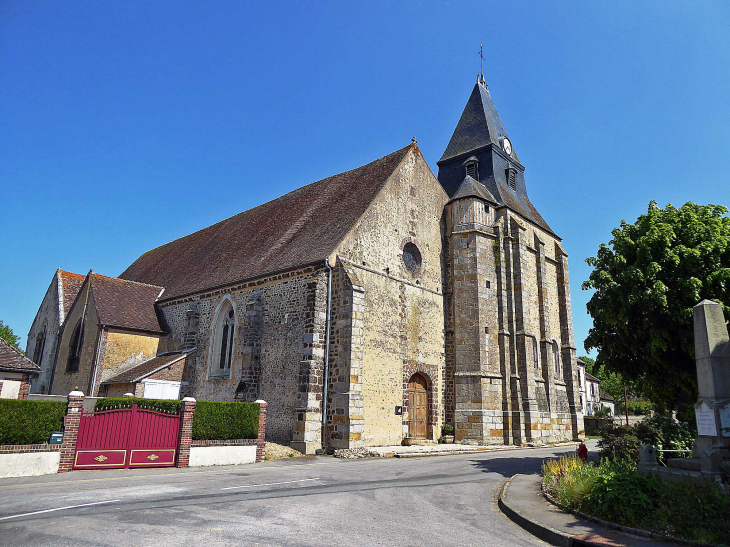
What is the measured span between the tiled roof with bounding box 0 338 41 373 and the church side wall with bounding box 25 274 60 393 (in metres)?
8.25

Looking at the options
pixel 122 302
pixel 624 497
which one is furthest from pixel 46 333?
pixel 624 497

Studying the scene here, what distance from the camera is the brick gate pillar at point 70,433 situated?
11789 millimetres

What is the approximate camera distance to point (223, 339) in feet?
68.2

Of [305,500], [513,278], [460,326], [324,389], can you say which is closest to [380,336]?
[324,389]

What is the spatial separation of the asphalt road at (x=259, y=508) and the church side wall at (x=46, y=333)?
16.5 meters

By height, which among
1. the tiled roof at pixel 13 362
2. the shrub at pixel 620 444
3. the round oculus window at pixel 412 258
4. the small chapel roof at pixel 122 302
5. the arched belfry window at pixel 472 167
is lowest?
the shrub at pixel 620 444

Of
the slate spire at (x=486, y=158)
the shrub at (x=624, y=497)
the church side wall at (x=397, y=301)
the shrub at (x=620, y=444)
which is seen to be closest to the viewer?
the shrub at (x=624, y=497)

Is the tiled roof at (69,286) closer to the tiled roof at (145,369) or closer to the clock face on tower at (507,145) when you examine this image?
the tiled roof at (145,369)

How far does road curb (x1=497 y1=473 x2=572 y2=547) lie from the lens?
6.42 m

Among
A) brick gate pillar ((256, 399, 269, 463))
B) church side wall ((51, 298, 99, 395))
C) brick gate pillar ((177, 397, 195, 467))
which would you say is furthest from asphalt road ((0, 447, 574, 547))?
church side wall ((51, 298, 99, 395))

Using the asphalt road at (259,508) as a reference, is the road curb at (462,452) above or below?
above

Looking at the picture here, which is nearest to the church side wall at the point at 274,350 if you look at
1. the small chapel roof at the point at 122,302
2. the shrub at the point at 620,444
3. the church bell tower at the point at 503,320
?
the small chapel roof at the point at 122,302

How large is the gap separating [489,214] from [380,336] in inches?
347

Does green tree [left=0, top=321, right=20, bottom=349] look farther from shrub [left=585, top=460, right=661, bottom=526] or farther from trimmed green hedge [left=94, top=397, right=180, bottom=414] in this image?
shrub [left=585, top=460, right=661, bottom=526]
